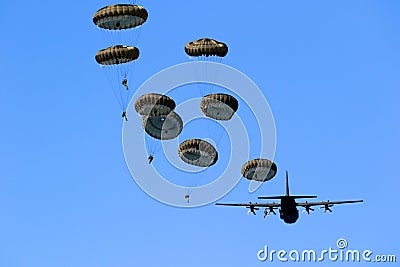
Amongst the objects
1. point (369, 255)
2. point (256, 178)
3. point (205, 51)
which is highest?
point (205, 51)

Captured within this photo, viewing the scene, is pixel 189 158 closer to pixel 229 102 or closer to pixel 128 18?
pixel 229 102

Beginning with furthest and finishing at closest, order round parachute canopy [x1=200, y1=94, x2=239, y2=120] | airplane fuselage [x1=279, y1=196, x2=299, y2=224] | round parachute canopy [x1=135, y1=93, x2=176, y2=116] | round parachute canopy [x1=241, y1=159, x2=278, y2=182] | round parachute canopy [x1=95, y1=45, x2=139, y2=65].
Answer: airplane fuselage [x1=279, y1=196, x2=299, y2=224] < round parachute canopy [x1=241, y1=159, x2=278, y2=182] < round parachute canopy [x1=200, y1=94, x2=239, y2=120] < round parachute canopy [x1=95, y1=45, x2=139, y2=65] < round parachute canopy [x1=135, y1=93, x2=176, y2=116]

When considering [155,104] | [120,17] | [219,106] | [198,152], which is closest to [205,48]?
[219,106]

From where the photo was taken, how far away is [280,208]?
387 feet

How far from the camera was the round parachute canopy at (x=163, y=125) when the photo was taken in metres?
100

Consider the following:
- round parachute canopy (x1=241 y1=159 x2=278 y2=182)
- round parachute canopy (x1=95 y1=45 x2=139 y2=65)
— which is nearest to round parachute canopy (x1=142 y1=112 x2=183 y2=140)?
round parachute canopy (x1=95 y1=45 x2=139 y2=65)

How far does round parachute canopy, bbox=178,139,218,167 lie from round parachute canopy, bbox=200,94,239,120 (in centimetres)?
Answer: 355

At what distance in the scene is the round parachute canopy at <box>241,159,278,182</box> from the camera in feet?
348

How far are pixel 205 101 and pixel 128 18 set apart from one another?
13041 mm

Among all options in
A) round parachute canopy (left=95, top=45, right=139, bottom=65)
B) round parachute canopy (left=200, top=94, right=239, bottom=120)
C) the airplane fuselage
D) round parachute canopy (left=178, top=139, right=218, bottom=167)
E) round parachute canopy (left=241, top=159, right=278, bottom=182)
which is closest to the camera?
round parachute canopy (left=95, top=45, right=139, bottom=65)

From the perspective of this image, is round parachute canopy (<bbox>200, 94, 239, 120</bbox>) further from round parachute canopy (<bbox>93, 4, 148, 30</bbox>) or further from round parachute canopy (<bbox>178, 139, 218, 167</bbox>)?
round parachute canopy (<bbox>93, 4, 148, 30</bbox>)

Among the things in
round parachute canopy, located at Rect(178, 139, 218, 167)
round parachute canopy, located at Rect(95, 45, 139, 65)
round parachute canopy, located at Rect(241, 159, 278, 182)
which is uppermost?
Result: round parachute canopy, located at Rect(95, 45, 139, 65)

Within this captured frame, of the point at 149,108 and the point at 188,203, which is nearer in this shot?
the point at 149,108

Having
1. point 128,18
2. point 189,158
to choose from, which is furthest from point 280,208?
point 128,18
